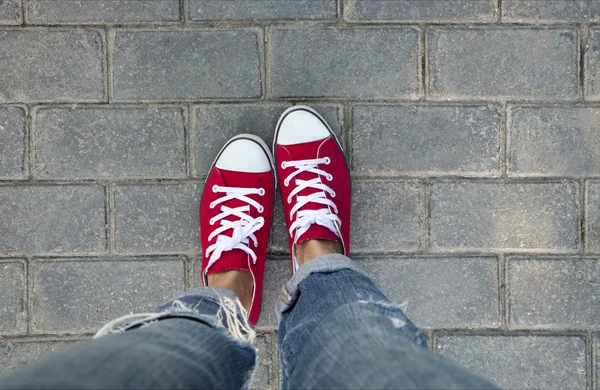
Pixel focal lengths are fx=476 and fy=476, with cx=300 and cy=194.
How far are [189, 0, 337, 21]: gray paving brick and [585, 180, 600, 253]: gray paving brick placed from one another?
1129mm

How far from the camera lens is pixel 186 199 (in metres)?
1.75

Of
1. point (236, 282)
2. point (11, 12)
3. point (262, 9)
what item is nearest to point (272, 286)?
point (236, 282)

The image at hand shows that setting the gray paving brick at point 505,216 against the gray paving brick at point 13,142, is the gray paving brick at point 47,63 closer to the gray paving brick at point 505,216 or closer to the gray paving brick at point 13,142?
the gray paving brick at point 13,142

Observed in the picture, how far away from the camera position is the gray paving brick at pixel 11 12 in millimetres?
1703

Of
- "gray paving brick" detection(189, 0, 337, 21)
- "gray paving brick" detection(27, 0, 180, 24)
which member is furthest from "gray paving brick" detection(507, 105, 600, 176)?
"gray paving brick" detection(27, 0, 180, 24)

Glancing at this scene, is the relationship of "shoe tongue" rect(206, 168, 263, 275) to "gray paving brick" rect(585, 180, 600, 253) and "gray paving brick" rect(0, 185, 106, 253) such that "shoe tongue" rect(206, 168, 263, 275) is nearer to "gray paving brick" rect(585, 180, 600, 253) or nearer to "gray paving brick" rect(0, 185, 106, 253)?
"gray paving brick" rect(0, 185, 106, 253)

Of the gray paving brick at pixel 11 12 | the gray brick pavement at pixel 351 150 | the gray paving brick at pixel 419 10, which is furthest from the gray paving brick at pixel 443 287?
the gray paving brick at pixel 11 12

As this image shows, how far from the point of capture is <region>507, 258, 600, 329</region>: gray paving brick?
1.76 meters

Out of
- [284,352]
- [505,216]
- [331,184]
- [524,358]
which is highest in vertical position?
[331,184]

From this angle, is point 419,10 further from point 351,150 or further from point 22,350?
point 22,350

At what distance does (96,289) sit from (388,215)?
1114 mm

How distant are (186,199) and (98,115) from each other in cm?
44

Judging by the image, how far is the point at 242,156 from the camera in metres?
1.73

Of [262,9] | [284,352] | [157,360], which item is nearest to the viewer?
[157,360]
